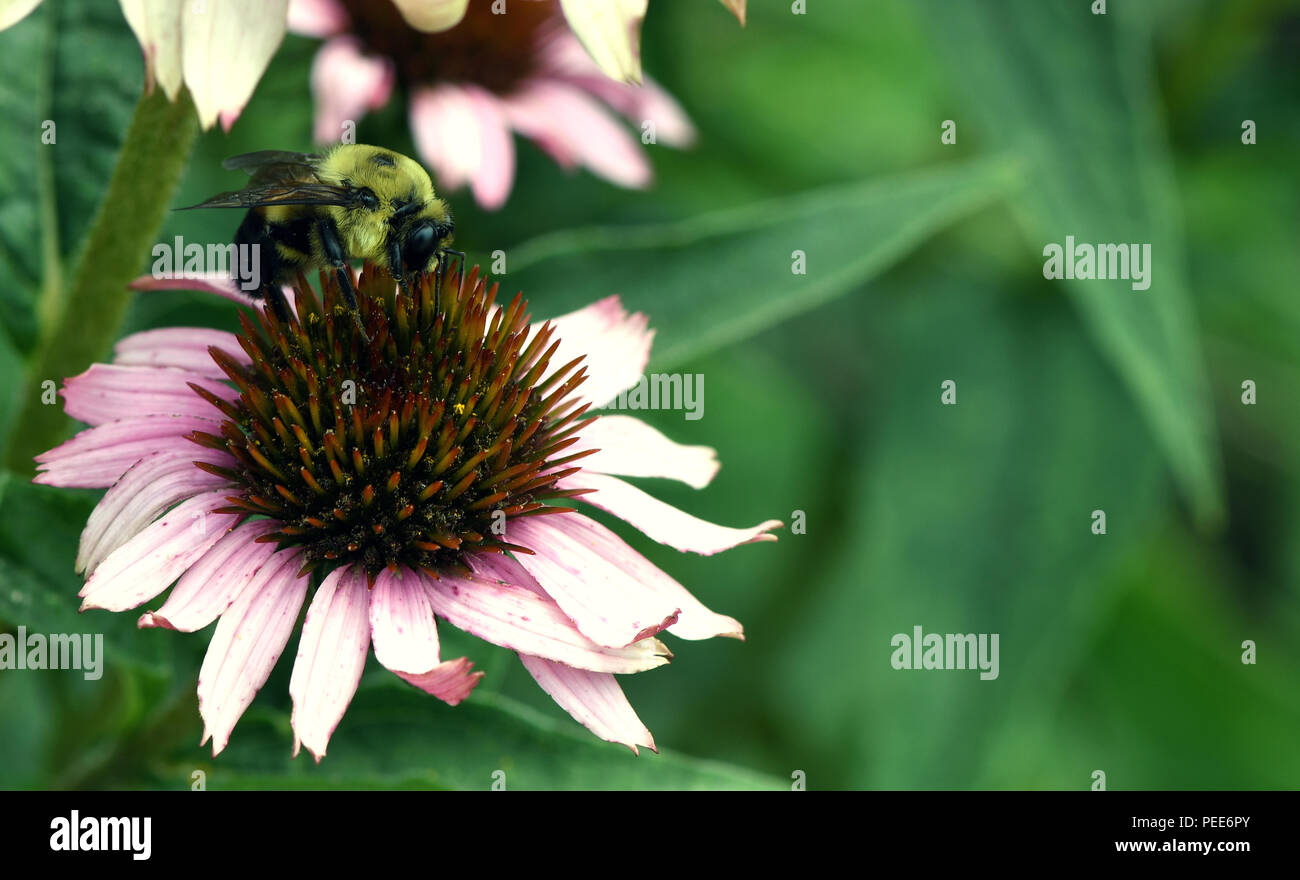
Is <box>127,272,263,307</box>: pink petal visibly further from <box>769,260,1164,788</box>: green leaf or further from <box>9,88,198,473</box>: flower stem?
<box>769,260,1164,788</box>: green leaf

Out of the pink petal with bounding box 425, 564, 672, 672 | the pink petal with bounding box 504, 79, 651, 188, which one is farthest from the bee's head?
the pink petal with bounding box 504, 79, 651, 188

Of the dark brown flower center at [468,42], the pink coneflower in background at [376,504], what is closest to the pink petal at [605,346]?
the pink coneflower in background at [376,504]

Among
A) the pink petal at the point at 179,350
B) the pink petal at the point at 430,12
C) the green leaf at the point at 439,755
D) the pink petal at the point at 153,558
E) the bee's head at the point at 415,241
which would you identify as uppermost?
the pink petal at the point at 430,12

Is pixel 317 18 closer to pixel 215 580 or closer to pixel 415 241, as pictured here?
pixel 415 241

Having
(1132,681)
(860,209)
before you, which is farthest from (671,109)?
(1132,681)

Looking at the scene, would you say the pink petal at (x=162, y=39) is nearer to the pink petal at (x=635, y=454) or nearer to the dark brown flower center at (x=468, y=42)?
the pink petal at (x=635, y=454)

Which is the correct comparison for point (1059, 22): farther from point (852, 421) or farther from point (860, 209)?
point (852, 421)
